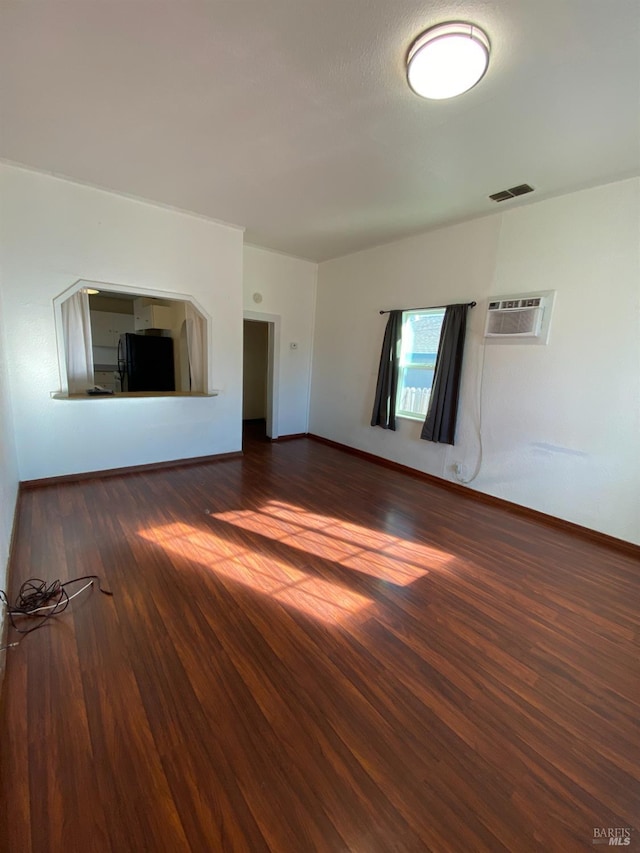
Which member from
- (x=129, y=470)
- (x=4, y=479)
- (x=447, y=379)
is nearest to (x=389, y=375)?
(x=447, y=379)

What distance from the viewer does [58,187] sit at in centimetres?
317

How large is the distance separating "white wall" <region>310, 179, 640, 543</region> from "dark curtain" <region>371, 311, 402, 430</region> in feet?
0.79

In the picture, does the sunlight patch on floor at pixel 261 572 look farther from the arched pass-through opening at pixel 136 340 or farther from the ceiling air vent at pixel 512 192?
the ceiling air vent at pixel 512 192

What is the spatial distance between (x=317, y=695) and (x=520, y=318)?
135 inches

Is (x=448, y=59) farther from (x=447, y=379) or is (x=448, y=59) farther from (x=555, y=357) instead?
(x=447, y=379)

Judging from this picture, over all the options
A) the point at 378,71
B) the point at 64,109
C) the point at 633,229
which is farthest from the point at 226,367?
the point at 633,229

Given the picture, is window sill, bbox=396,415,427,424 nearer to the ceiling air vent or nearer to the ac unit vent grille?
the ac unit vent grille

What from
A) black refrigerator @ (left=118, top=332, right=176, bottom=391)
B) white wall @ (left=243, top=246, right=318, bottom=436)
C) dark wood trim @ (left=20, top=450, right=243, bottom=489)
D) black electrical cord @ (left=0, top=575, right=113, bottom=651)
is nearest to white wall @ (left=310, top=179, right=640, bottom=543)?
white wall @ (left=243, top=246, right=318, bottom=436)

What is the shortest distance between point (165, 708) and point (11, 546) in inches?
69.9

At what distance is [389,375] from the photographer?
14.8 feet

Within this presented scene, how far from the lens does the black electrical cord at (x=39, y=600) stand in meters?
1.80

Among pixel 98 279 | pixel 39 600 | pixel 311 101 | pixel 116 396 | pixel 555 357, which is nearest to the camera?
pixel 39 600

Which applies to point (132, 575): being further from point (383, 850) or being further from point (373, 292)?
point (373, 292)

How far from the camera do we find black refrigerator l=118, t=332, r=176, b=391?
499 cm
